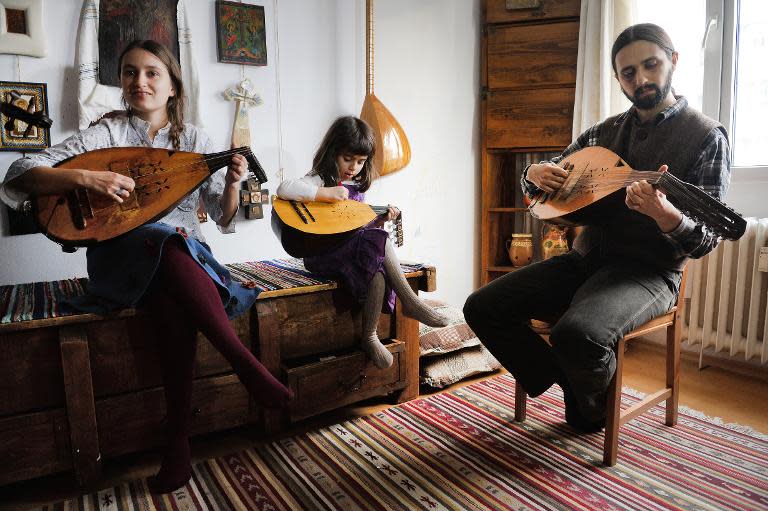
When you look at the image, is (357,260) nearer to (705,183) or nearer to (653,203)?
(653,203)

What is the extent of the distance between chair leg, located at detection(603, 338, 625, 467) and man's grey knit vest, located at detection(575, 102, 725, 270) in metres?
0.29

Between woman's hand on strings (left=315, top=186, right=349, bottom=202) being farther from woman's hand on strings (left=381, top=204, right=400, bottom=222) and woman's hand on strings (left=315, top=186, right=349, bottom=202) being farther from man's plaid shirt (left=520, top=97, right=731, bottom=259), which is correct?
man's plaid shirt (left=520, top=97, right=731, bottom=259)

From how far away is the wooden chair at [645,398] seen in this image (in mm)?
1464

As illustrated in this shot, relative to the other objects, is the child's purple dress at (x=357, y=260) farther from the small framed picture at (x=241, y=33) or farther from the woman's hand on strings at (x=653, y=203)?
the small framed picture at (x=241, y=33)

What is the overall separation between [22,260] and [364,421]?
1.32 m

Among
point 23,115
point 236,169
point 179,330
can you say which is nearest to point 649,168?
point 236,169

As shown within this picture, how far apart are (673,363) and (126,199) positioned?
66.4 inches

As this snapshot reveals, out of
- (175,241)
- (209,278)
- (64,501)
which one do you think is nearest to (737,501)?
(209,278)

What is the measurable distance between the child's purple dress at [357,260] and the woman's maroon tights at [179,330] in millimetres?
476

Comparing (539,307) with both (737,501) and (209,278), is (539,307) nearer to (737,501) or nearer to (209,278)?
(737,501)

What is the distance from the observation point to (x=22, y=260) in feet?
6.15

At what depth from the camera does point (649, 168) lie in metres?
1.58

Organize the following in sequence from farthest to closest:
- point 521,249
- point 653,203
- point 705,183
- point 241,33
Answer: point 521,249 < point 241,33 < point 705,183 < point 653,203

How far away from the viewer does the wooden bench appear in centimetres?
135
